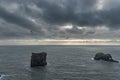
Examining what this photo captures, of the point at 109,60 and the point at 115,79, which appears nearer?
the point at 115,79

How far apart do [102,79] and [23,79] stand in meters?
39.7

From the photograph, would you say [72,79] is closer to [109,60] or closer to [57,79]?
[57,79]

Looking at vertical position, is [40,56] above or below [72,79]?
above

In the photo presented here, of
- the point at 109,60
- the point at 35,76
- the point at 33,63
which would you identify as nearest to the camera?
the point at 35,76

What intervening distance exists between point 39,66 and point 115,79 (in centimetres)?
6207

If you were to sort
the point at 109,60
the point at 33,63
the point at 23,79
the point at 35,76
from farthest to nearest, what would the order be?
the point at 109,60 < the point at 33,63 < the point at 35,76 < the point at 23,79

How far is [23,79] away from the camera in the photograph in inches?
4250

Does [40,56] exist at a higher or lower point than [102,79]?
higher

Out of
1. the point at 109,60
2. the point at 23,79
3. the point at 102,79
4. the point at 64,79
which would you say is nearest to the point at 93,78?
the point at 102,79

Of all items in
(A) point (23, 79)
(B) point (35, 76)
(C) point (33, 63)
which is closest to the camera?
(A) point (23, 79)

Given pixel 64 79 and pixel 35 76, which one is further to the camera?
pixel 35 76

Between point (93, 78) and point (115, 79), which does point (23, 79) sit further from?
point (115, 79)

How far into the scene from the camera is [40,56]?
158m

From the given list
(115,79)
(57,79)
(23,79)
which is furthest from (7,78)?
(115,79)
